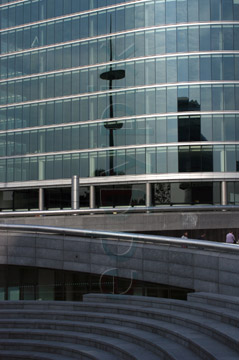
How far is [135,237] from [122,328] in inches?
109

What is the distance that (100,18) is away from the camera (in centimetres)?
5400

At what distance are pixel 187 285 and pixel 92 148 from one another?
132ft

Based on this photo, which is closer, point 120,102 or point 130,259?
point 130,259

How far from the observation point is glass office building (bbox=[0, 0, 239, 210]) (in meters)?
49.7

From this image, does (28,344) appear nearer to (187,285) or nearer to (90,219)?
(187,285)

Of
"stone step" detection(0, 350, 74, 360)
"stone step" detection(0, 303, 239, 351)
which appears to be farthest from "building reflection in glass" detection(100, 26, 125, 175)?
"stone step" detection(0, 350, 74, 360)

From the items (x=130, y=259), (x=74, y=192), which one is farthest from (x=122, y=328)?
(x=74, y=192)

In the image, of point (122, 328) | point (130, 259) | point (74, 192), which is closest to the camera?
point (122, 328)

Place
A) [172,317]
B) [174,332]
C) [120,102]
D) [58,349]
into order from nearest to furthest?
[174,332] → [172,317] → [58,349] → [120,102]

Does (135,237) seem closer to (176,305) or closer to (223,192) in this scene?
(176,305)

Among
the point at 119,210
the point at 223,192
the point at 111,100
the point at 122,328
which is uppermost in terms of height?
the point at 111,100

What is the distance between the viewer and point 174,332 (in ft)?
34.8

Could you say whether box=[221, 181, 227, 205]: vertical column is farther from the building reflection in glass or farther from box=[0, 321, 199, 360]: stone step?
box=[0, 321, 199, 360]: stone step

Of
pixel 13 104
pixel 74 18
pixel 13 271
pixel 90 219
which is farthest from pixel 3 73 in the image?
pixel 13 271
